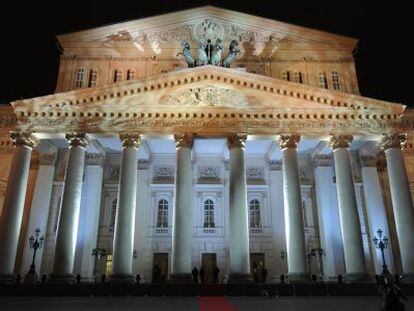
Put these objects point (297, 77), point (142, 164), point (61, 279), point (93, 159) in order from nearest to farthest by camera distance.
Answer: point (61, 279) < point (93, 159) < point (142, 164) < point (297, 77)

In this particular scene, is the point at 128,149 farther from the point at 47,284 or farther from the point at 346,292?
the point at 346,292

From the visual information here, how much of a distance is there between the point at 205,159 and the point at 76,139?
10.8 metres

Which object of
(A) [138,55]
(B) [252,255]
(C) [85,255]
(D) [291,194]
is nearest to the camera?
(D) [291,194]

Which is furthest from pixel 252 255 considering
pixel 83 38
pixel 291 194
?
pixel 83 38

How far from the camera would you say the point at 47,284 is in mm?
20359

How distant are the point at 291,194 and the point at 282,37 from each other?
14583 millimetres

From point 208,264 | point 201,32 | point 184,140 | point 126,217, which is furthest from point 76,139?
point 201,32

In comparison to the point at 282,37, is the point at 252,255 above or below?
below

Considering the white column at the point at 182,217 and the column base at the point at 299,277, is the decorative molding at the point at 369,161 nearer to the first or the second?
the column base at the point at 299,277

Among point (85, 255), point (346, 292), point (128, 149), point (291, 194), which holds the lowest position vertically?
point (346, 292)

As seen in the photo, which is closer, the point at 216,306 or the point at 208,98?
the point at 216,306

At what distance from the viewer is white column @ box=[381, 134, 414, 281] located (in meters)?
22.6

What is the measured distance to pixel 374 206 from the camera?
91.8ft

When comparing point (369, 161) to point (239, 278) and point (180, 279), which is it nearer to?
point (239, 278)
